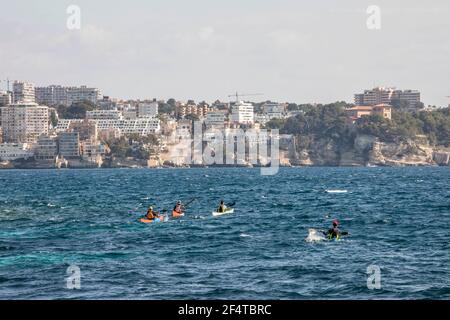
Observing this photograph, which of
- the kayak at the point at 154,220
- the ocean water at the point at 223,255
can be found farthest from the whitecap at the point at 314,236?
the kayak at the point at 154,220

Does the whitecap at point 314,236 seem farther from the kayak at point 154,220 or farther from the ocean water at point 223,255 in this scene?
the kayak at point 154,220

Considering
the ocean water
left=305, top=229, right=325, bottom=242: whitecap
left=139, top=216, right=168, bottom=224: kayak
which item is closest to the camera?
the ocean water

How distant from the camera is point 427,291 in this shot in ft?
106

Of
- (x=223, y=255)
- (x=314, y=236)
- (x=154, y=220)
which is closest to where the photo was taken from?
(x=223, y=255)

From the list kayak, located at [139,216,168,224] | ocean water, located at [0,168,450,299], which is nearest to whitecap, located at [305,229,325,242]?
ocean water, located at [0,168,450,299]

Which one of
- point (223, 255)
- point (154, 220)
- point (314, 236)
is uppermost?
point (223, 255)

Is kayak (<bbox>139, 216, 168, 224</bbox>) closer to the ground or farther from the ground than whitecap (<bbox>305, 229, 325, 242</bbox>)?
closer to the ground

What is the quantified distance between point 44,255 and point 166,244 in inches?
328

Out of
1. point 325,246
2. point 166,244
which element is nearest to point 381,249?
point 325,246

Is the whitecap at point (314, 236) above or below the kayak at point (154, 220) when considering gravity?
above

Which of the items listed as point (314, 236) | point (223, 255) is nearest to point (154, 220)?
point (314, 236)

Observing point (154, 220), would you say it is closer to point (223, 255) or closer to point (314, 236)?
point (314, 236)

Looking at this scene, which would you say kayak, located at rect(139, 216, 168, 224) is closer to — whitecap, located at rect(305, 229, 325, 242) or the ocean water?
the ocean water
